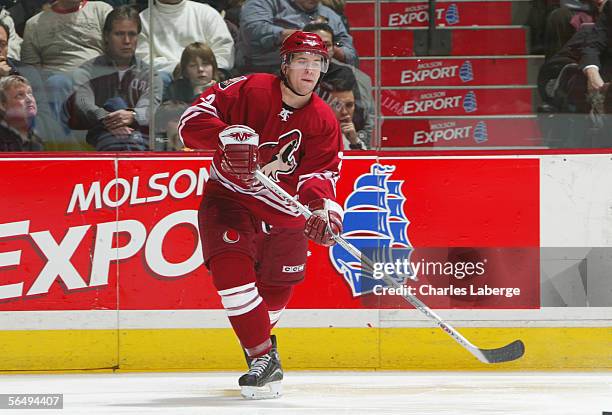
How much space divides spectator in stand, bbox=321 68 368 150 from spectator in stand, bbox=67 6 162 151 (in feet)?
2.39

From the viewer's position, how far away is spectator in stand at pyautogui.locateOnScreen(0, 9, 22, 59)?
4.97 meters

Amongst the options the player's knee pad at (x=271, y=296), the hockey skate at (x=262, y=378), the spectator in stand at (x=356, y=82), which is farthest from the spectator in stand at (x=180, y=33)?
the hockey skate at (x=262, y=378)

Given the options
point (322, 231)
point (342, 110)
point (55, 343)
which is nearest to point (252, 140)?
point (322, 231)

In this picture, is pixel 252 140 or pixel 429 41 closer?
pixel 252 140

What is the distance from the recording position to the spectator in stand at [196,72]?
16.5 feet

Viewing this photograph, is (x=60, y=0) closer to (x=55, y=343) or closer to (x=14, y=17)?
(x=14, y=17)

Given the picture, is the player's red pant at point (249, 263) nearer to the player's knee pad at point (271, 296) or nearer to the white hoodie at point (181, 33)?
the player's knee pad at point (271, 296)

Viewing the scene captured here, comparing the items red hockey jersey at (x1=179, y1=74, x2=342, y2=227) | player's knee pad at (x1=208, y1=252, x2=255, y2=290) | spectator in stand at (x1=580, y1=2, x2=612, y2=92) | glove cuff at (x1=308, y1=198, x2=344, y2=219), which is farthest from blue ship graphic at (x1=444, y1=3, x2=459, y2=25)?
player's knee pad at (x1=208, y1=252, x2=255, y2=290)

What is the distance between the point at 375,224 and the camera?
4938mm

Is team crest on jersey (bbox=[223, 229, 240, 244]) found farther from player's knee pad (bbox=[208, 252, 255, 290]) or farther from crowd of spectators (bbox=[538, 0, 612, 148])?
crowd of spectators (bbox=[538, 0, 612, 148])

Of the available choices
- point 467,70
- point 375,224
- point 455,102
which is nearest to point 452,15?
point 467,70

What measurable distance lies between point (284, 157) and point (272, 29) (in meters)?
1.09

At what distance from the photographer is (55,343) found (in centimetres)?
486

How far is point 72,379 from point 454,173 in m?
1.78
